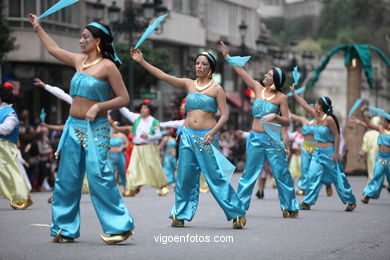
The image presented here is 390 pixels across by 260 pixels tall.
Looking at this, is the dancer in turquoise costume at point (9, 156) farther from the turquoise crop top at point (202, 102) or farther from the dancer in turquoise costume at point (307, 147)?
the dancer in turquoise costume at point (307, 147)

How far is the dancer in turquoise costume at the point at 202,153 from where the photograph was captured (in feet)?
33.3

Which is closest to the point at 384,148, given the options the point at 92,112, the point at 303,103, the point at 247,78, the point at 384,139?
the point at 384,139

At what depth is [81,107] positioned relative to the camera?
838 cm

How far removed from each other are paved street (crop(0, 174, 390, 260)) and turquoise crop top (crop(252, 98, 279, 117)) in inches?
56.9

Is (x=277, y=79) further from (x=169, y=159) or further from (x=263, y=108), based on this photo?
(x=169, y=159)

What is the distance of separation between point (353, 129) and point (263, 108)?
18.6 m

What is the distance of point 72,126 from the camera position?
27.6 ft

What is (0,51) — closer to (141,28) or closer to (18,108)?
(141,28)

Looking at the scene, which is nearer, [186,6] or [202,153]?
[202,153]

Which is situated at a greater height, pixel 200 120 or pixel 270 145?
pixel 200 120

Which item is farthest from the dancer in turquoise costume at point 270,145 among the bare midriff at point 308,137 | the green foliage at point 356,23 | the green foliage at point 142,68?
the green foliage at point 356,23

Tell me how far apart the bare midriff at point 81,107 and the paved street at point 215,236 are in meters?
1.25

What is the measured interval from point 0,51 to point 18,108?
812cm

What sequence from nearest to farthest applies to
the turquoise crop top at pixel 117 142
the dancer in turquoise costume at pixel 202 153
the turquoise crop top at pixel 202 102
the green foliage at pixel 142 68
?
the dancer in turquoise costume at pixel 202 153 < the turquoise crop top at pixel 202 102 < the turquoise crop top at pixel 117 142 < the green foliage at pixel 142 68
